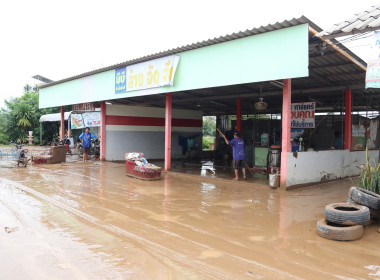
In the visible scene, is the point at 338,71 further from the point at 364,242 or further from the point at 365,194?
the point at 364,242

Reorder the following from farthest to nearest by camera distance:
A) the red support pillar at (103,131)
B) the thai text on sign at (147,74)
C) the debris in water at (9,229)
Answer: the red support pillar at (103,131), the thai text on sign at (147,74), the debris in water at (9,229)

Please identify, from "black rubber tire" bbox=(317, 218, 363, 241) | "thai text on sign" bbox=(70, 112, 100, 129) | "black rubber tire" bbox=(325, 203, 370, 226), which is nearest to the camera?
"black rubber tire" bbox=(317, 218, 363, 241)

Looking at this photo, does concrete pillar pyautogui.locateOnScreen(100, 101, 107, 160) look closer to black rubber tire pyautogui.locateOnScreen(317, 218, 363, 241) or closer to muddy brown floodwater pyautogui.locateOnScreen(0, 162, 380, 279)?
muddy brown floodwater pyautogui.locateOnScreen(0, 162, 380, 279)

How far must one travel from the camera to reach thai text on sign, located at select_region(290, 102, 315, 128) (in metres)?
11.8

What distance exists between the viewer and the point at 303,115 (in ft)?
39.7

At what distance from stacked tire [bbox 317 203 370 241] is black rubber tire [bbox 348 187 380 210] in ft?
0.96

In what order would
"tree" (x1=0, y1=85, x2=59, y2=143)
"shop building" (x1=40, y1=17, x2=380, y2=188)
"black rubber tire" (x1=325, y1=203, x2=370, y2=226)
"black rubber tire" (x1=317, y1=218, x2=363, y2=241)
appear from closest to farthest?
1. "black rubber tire" (x1=317, y1=218, x2=363, y2=241)
2. "black rubber tire" (x1=325, y1=203, x2=370, y2=226)
3. "shop building" (x1=40, y1=17, x2=380, y2=188)
4. "tree" (x1=0, y1=85, x2=59, y2=143)

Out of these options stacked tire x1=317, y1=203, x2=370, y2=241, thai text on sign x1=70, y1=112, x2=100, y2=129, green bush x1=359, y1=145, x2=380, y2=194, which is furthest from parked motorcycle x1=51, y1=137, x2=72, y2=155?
stacked tire x1=317, y1=203, x2=370, y2=241

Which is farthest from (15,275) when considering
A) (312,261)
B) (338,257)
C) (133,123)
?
(133,123)

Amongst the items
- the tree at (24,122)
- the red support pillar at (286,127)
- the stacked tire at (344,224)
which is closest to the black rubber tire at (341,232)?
the stacked tire at (344,224)

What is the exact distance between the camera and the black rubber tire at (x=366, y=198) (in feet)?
18.0

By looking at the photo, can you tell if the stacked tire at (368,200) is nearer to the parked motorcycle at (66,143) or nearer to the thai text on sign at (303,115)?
the thai text on sign at (303,115)

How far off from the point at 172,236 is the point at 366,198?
3.57 m

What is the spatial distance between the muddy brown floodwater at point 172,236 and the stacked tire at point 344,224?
13 centimetres
